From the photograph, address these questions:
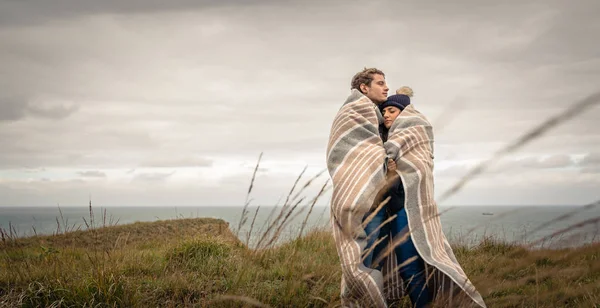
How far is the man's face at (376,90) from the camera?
3.84 metres

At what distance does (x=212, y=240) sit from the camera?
538 cm

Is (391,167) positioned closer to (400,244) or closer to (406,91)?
(400,244)

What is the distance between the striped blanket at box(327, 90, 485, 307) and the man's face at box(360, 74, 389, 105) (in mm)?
217

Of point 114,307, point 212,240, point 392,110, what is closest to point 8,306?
point 114,307

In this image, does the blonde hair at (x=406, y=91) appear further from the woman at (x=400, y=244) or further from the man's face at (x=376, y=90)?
the woman at (x=400, y=244)

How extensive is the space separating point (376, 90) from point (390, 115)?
286 millimetres

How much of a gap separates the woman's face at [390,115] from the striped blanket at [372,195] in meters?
0.11

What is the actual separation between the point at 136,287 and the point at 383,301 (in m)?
2.12

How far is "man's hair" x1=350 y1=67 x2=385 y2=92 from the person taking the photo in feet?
12.7

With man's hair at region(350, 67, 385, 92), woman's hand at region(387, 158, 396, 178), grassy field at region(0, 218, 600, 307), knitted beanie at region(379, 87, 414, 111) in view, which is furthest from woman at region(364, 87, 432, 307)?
man's hair at region(350, 67, 385, 92)

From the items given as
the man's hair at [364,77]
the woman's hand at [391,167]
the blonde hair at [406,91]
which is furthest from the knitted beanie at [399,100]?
the woman's hand at [391,167]

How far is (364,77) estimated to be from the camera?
3902mm

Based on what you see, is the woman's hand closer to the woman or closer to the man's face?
the woman

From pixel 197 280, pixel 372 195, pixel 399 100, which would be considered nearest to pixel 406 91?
pixel 399 100
